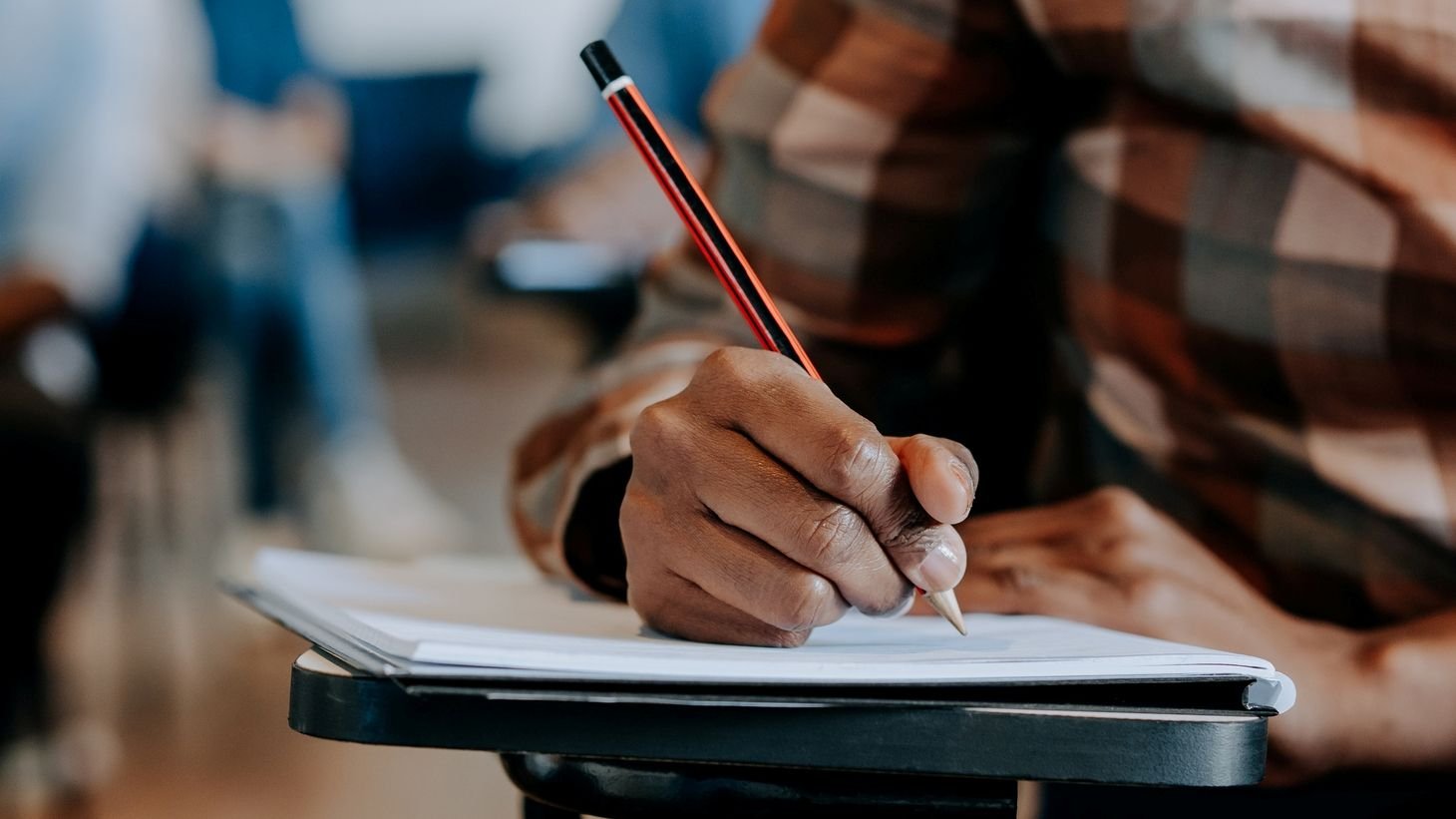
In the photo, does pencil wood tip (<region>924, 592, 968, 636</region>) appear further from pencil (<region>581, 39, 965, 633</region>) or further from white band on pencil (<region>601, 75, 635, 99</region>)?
white band on pencil (<region>601, 75, 635, 99</region>)

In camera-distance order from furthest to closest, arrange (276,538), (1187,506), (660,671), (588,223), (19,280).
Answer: (276,538) → (588,223) → (19,280) → (1187,506) → (660,671)

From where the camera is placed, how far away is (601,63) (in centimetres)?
36

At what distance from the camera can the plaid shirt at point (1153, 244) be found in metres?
0.49

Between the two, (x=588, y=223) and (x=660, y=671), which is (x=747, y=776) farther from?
(x=588, y=223)

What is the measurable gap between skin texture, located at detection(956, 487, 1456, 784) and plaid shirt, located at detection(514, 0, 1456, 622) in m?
0.09

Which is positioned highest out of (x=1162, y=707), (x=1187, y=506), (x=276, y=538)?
(x=1162, y=707)

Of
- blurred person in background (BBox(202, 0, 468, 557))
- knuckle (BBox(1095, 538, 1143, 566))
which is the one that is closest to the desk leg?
knuckle (BBox(1095, 538, 1143, 566))

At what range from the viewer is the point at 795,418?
1.01 ft

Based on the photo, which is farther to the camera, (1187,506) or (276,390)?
(276,390)

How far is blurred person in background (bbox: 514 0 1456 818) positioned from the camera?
33 cm

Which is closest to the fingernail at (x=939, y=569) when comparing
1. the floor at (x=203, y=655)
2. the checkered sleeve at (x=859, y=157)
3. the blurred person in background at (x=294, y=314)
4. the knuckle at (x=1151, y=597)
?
the knuckle at (x=1151, y=597)

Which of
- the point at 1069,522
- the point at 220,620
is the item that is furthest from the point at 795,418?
the point at 220,620

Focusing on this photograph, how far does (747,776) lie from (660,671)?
61 mm

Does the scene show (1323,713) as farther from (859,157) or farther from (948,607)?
(859,157)
